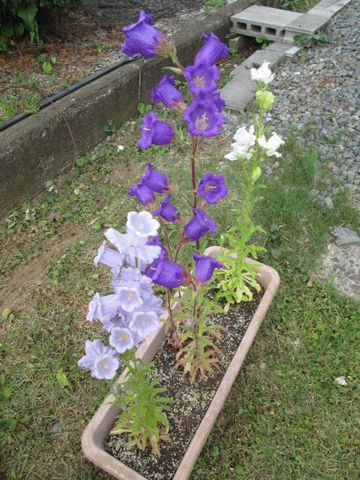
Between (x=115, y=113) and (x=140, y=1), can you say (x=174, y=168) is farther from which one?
(x=140, y=1)

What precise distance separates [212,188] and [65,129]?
6.46ft

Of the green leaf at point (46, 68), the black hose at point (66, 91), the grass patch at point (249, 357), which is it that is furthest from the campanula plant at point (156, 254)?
the green leaf at point (46, 68)

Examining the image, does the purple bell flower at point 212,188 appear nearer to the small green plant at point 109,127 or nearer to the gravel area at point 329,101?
the gravel area at point 329,101

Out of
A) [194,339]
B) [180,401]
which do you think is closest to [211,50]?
[194,339]

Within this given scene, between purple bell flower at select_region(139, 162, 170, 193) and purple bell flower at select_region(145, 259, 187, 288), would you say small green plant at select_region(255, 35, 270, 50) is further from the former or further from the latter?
purple bell flower at select_region(145, 259, 187, 288)

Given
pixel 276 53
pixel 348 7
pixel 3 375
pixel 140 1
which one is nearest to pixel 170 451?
pixel 3 375

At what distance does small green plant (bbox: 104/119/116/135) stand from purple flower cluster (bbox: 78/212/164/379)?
2.45 m

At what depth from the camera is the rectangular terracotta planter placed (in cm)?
156

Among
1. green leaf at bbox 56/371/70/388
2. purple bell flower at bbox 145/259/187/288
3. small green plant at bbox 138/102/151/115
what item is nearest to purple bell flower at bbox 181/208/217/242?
purple bell flower at bbox 145/259/187/288

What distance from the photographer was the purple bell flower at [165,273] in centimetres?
126

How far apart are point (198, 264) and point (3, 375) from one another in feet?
4.60

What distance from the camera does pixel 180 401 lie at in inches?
71.5

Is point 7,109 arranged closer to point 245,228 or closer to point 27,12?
point 27,12

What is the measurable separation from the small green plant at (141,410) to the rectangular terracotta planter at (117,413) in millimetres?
64
